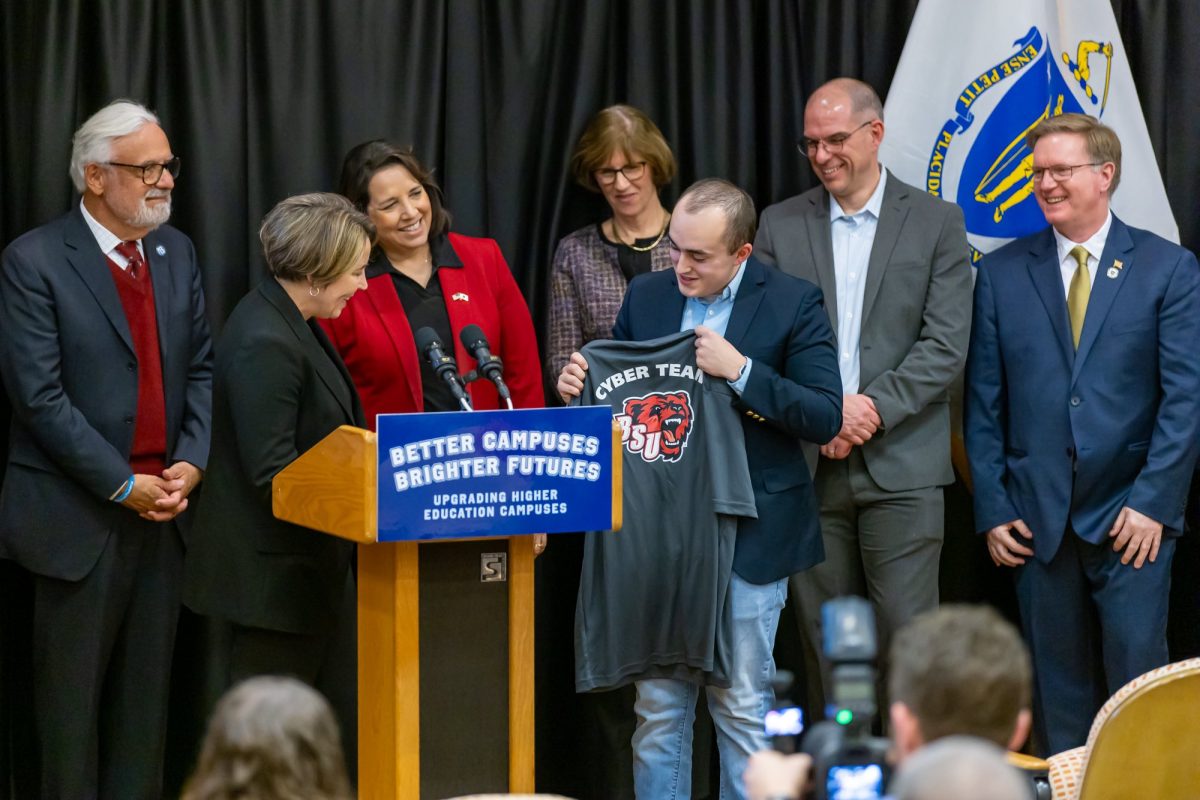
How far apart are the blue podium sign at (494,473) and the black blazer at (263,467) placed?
543 millimetres

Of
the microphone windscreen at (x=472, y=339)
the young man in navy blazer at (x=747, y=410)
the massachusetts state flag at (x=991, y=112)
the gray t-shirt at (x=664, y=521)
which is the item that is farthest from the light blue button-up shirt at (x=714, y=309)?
the massachusetts state flag at (x=991, y=112)

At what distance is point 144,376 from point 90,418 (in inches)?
8.1

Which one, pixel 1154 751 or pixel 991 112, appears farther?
pixel 991 112

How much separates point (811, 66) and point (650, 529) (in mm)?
2278

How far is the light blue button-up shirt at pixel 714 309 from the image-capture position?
429 centimetres

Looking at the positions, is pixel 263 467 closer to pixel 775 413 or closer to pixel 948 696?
pixel 775 413

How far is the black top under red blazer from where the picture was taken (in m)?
4.68

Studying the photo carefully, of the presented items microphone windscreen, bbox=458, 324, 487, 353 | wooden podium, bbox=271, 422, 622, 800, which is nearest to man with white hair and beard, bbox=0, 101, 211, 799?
wooden podium, bbox=271, 422, 622, 800

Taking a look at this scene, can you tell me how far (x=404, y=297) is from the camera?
4738 millimetres

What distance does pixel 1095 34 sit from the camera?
5633 millimetres

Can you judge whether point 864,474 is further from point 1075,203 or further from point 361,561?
point 361,561

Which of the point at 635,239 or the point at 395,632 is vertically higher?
the point at 635,239

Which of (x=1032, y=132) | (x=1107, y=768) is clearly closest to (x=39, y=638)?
(x=1107, y=768)

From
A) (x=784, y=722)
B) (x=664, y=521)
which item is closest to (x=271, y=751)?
(x=784, y=722)
